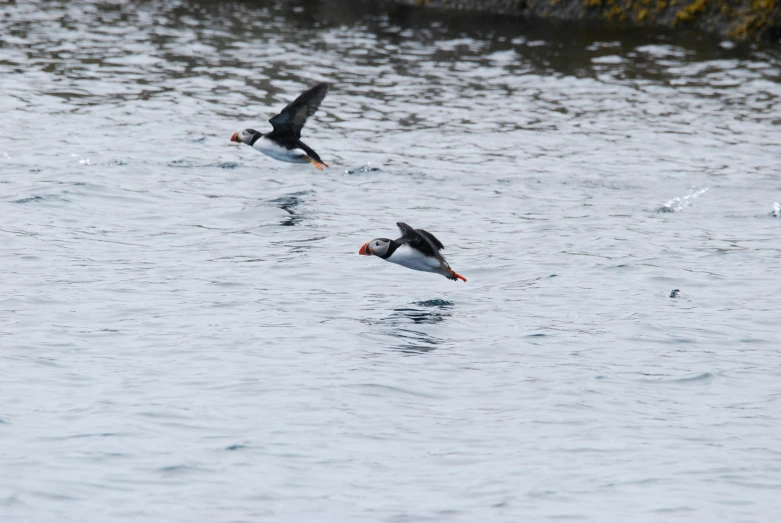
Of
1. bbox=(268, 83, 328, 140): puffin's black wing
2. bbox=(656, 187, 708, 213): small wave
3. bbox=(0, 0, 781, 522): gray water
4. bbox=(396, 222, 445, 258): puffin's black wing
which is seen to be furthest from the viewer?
bbox=(268, 83, 328, 140): puffin's black wing

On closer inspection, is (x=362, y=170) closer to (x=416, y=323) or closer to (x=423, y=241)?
(x=423, y=241)

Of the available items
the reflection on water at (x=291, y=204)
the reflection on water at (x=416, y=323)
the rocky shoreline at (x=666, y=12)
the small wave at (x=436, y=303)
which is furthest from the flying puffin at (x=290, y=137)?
the rocky shoreline at (x=666, y=12)

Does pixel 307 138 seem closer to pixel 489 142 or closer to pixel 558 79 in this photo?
pixel 489 142

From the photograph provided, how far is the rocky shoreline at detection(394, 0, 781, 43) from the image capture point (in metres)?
32.6

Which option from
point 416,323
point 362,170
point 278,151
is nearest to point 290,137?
point 278,151

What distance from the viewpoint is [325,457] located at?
8.97 metres

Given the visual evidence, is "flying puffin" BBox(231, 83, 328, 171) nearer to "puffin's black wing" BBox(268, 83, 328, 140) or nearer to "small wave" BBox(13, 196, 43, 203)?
"puffin's black wing" BBox(268, 83, 328, 140)

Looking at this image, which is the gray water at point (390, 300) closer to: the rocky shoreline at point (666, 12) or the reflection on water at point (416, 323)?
the reflection on water at point (416, 323)

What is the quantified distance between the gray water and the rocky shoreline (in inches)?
184

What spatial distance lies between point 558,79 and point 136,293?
59.5 ft

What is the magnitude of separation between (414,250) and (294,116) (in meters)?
6.27

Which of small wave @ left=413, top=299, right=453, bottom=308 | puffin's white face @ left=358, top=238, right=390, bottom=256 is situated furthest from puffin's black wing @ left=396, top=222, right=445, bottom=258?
small wave @ left=413, top=299, right=453, bottom=308

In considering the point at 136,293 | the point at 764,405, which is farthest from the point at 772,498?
the point at 136,293

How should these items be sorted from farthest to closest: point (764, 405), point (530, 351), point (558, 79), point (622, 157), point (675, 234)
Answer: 1. point (558, 79)
2. point (622, 157)
3. point (675, 234)
4. point (530, 351)
5. point (764, 405)
